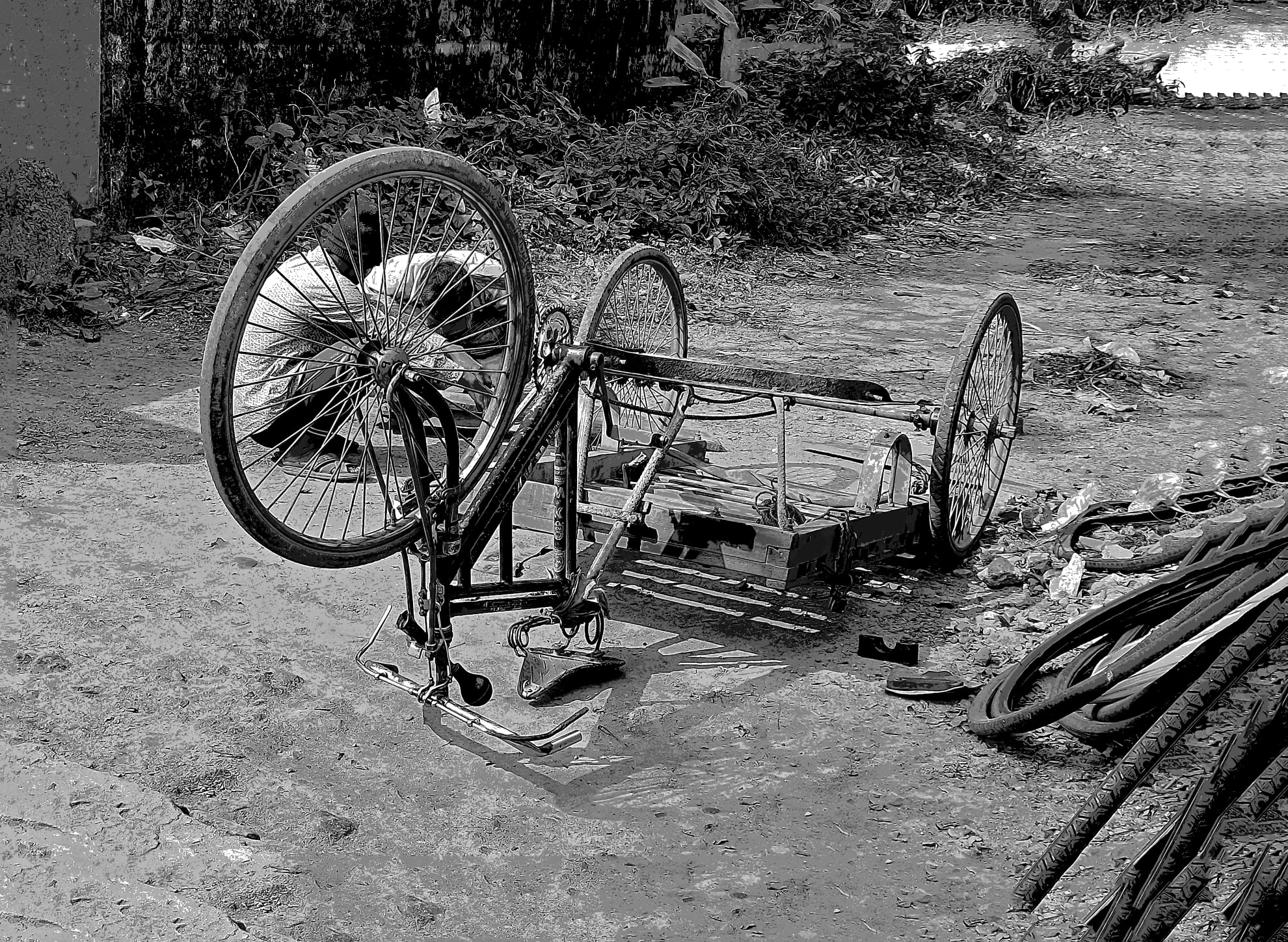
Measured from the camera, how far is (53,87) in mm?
7191

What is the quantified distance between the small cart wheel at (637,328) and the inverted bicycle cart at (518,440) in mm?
12

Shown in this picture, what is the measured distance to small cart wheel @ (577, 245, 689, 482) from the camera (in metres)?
4.62

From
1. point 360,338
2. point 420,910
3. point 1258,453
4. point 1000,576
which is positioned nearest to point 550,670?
point 420,910

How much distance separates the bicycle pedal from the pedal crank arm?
279 millimetres

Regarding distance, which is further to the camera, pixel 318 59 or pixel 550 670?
pixel 318 59

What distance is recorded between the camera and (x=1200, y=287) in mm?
8750

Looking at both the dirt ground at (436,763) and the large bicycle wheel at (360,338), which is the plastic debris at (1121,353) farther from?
the large bicycle wheel at (360,338)

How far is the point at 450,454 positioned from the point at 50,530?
6.65ft

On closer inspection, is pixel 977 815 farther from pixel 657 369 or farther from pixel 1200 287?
pixel 1200 287

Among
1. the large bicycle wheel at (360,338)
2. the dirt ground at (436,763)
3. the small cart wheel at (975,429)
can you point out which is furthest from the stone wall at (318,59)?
the small cart wheel at (975,429)

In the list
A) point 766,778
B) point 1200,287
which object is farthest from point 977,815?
point 1200,287

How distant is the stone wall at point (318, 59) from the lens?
7.68 m

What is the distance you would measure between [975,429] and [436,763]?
2.33 meters

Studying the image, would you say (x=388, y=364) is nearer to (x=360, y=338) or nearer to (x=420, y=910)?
(x=360, y=338)
